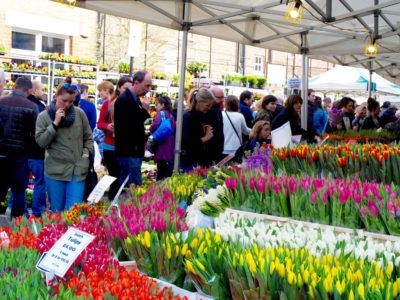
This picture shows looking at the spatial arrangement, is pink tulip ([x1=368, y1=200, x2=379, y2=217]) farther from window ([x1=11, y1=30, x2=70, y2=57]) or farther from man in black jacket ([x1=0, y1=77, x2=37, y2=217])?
window ([x1=11, y1=30, x2=70, y2=57])

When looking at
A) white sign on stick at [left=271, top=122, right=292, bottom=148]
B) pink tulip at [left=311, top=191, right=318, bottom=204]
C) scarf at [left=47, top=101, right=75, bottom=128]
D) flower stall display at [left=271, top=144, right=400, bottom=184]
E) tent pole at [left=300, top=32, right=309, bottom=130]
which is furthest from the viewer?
tent pole at [left=300, top=32, right=309, bottom=130]

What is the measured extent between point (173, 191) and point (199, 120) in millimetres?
2462

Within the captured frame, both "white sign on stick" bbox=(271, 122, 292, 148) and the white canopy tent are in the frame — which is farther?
the white canopy tent

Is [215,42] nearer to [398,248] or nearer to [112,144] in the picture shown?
[112,144]

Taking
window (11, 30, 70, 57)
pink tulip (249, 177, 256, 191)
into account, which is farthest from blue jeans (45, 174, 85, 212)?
window (11, 30, 70, 57)

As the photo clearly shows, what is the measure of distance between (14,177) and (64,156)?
86 centimetres

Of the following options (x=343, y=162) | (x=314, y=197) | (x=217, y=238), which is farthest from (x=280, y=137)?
(x=217, y=238)

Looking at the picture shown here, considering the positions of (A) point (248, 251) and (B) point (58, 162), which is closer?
(A) point (248, 251)

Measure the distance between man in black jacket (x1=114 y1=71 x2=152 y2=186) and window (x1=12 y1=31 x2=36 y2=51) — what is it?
1476cm

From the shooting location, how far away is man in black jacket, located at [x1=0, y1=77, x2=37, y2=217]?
5809mm

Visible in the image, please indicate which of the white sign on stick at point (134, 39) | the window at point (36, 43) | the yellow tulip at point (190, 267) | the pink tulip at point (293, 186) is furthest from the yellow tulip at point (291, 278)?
the window at point (36, 43)

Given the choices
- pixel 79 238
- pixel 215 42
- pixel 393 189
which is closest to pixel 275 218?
pixel 393 189

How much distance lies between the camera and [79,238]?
2221mm

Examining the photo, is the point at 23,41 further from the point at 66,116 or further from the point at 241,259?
the point at 241,259
